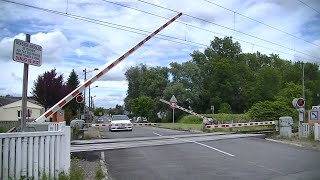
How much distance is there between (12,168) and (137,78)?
86.4 meters

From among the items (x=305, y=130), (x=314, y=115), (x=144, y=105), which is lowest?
(x=305, y=130)

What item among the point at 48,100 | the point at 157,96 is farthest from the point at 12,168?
the point at 157,96

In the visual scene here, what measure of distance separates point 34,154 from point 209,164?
629 cm

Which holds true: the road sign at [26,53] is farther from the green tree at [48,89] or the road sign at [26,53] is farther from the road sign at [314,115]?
the green tree at [48,89]

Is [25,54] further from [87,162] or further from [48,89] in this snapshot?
[48,89]

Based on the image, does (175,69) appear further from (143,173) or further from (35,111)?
(143,173)

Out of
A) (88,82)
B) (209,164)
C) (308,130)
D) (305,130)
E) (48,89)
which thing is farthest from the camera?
(48,89)

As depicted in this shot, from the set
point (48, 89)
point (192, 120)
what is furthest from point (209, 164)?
point (192, 120)

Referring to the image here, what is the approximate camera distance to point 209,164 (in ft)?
41.1

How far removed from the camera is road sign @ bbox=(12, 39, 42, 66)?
7988 mm

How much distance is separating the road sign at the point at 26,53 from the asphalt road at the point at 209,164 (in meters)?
3.69

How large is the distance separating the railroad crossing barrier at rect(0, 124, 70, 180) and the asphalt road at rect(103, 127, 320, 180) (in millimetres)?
2118

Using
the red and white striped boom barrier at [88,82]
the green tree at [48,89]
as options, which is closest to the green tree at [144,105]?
the green tree at [48,89]

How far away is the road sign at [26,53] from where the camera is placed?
799cm
